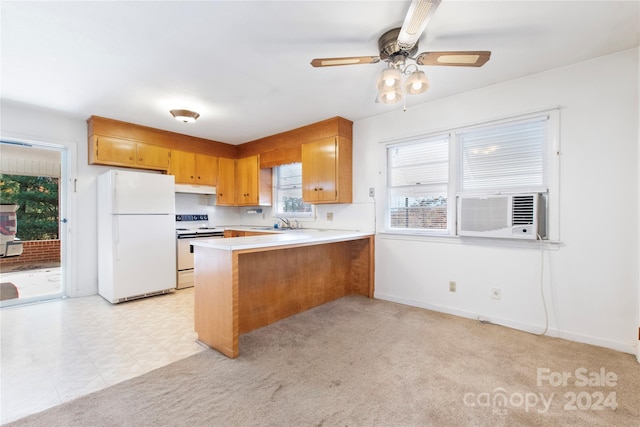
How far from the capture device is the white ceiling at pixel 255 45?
1.79 meters

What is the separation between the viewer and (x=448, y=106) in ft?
10.3

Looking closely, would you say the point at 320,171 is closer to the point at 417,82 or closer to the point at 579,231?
the point at 417,82

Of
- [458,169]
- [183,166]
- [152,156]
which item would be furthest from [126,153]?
[458,169]

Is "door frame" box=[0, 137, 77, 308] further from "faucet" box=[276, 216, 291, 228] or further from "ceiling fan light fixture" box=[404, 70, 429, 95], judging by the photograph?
"ceiling fan light fixture" box=[404, 70, 429, 95]

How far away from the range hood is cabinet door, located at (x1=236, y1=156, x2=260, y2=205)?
1.51ft

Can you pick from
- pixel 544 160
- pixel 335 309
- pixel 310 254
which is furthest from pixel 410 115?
pixel 335 309

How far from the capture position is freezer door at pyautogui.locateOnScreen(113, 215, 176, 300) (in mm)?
3559

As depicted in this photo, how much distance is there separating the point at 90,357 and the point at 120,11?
95.4 inches

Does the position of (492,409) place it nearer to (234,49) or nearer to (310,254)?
(310,254)

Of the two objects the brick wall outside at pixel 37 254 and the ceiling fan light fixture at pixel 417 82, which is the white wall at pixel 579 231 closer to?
the ceiling fan light fixture at pixel 417 82

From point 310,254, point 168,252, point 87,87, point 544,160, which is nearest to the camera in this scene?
point 544,160

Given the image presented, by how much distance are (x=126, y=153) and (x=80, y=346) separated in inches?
99.9

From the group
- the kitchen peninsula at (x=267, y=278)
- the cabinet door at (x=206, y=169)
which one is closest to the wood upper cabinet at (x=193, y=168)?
the cabinet door at (x=206, y=169)

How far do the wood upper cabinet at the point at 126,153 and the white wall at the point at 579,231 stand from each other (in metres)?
3.89
